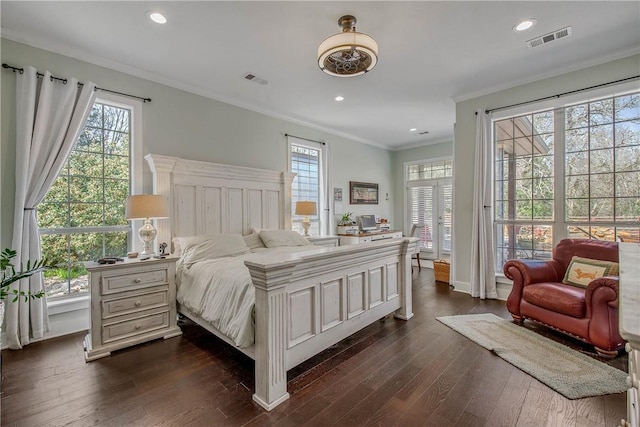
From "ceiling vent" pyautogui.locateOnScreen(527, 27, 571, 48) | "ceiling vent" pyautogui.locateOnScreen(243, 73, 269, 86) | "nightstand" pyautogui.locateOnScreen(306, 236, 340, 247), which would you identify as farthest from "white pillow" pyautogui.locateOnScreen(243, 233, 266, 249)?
"ceiling vent" pyautogui.locateOnScreen(527, 27, 571, 48)

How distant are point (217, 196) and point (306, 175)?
1.91 meters

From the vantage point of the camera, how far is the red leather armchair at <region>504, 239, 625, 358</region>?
2.29 meters

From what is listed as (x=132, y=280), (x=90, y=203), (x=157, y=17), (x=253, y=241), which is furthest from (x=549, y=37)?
(x=90, y=203)

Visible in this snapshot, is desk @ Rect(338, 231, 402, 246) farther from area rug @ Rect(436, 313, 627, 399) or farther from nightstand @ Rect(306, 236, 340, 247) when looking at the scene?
area rug @ Rect(436, 313, 627, 399)

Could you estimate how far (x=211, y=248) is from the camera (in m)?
3.13

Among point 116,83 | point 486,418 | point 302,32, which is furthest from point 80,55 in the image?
point 486,418

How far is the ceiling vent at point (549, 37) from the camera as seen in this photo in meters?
2.64

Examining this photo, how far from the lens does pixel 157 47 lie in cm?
282

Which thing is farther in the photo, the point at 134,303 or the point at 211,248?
the point at 211,248

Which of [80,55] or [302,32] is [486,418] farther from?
[80,55]

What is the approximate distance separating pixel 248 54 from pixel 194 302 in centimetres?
252

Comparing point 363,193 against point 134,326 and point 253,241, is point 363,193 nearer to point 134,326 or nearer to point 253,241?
point 253,241

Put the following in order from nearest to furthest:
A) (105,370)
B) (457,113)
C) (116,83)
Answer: (105,370), (116,83), (457,113)

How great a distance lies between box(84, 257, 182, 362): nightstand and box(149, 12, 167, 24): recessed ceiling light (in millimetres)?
2118
